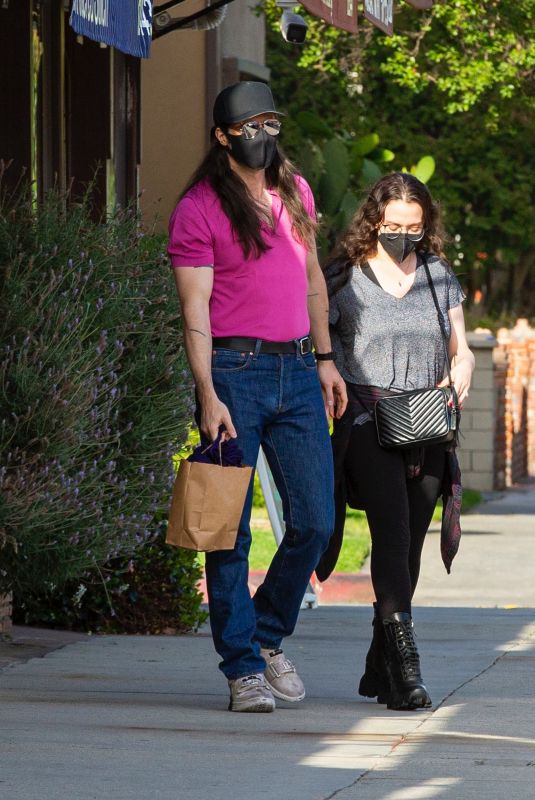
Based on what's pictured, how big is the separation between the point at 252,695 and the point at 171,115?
7.67 metres

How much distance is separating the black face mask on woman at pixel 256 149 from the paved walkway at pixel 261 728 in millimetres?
1789

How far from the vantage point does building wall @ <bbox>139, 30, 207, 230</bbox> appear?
39.0ft

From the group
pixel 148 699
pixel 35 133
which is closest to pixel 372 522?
pixel 148 699

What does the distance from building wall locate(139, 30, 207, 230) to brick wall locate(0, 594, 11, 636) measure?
4.66 m

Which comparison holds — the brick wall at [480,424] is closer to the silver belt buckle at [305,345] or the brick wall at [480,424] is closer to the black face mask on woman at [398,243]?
the black face mask on woman at [398,243]

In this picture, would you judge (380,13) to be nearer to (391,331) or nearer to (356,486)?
(391,331)

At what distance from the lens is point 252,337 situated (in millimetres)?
5348

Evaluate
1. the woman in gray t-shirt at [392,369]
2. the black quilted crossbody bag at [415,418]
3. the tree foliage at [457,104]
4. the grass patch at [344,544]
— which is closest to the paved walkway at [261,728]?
the woman in gray t-shirt at [392,369]

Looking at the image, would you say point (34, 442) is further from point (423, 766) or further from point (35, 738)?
point (423, 766)

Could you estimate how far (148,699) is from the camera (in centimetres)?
583

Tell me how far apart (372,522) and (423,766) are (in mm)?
1188

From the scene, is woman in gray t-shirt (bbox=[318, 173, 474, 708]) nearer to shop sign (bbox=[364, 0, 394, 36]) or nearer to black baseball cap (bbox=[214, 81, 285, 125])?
black baseball cap (bbox=[214, 81, 285, 125])

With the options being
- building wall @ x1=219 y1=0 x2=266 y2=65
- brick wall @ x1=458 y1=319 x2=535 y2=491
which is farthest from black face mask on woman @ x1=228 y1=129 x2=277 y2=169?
brick wall @ x1=458 y1=319 x2=535 y2=491

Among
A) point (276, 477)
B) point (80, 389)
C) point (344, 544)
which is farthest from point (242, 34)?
point (276, 477)
